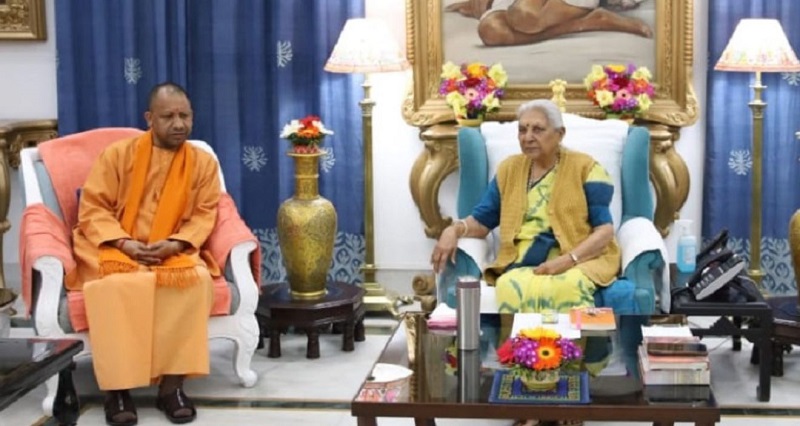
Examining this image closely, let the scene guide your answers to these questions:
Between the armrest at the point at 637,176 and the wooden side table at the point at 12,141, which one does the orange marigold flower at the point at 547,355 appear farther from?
the wooden side table at the point at 12,141

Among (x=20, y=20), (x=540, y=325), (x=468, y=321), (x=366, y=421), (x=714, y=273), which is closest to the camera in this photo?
(x=366, y=421)

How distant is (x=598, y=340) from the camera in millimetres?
4141

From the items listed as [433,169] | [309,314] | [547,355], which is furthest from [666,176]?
[547,355]

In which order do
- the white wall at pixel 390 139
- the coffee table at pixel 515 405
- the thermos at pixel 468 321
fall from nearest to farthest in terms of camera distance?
the coffee table at pixel 515 405, the thermos at pixel 468 321, the white wall at pixel 390 139

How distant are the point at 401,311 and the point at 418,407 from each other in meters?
2.97

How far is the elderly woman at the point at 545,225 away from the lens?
4863mm

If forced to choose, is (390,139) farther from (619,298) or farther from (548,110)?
(619,298)

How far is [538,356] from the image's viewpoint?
3635 mm

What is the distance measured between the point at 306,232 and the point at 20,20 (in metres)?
2.25

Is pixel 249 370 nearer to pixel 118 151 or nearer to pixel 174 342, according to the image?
pixel 174 342

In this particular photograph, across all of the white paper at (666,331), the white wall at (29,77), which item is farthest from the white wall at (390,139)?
the white paper at (666,331)

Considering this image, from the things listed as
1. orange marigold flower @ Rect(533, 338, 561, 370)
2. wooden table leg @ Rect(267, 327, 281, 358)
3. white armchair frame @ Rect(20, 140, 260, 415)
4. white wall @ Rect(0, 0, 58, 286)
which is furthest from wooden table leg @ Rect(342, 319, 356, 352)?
white wall @ Rect(0, 0, 58, 286)

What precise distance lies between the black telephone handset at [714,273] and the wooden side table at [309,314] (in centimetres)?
154

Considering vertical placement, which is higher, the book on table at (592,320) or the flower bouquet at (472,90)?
the flower bouquet at (472,90)
